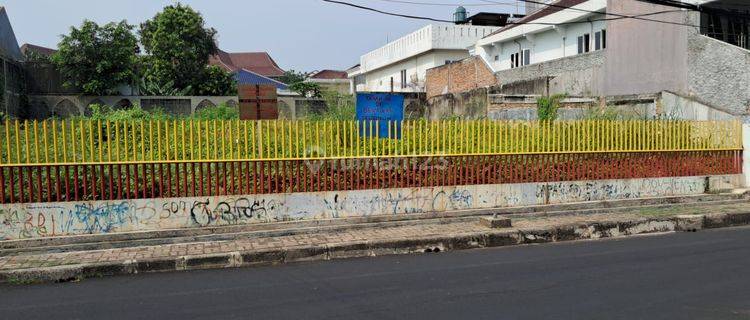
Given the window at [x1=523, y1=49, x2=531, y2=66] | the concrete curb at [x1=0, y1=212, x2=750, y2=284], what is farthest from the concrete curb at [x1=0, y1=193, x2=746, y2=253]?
the window at [x1=523, y1=49, x2=531, y2=66]

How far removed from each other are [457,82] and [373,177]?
63.3ft

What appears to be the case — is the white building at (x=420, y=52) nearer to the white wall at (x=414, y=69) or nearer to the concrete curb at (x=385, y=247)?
the white wall at (x=414, y=69)

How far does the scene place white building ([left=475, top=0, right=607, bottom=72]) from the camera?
874 inches

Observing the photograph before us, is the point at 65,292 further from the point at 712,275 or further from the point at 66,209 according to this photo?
the point at 712,275

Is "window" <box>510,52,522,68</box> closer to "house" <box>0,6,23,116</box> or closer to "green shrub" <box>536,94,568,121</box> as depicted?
"green shrub" <box>536,94,568,121</box>

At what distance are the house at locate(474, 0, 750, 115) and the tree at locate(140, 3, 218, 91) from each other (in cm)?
1763

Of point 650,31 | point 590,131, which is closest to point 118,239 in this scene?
point 590,131

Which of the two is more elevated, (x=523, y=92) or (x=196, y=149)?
(x=523, y=92)

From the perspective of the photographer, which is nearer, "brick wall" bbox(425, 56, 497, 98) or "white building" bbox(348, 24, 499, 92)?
"brick wall" bbox(425, 56, 497, 98)

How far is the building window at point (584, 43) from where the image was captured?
22873 millimetres

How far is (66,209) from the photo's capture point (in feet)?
25.0

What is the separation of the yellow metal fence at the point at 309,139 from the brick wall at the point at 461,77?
14784 mm

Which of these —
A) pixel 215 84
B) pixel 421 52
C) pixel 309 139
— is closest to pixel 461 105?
pixel 309 139

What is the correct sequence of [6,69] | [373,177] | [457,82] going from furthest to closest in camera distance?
[457,82] < [6,69] < [373,177]
